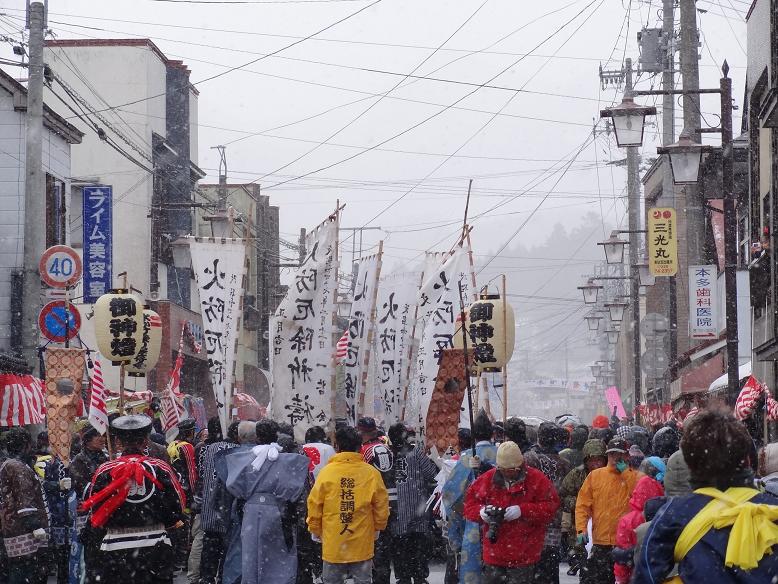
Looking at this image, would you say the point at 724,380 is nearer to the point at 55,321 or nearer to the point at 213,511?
the point at 55,321

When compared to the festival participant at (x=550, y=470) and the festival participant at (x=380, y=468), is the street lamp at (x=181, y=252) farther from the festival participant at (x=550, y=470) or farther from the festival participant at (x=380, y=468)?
the festival participant at (x=380, y=468)

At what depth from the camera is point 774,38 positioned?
16.5 meters

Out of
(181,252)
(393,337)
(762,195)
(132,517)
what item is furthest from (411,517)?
(181,252)

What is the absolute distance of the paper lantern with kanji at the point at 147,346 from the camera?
2319 centimetres

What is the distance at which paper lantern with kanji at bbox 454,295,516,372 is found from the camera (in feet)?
62.5

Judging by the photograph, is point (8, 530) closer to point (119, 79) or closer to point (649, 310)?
point (119, 79)

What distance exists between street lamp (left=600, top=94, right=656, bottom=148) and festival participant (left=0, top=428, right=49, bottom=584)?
30.4 ft

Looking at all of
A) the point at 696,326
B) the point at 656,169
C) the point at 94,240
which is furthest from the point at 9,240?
the point at 656,169

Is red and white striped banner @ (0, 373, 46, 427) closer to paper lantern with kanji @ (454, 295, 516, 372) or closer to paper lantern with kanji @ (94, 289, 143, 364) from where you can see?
paper lantern with kanji @ (94, 289, 143, 364)

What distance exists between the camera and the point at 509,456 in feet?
32.5

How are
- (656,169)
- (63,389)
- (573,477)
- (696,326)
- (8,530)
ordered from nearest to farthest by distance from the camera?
(8,530), (573,477), (63,389), (696,326), (656,169)

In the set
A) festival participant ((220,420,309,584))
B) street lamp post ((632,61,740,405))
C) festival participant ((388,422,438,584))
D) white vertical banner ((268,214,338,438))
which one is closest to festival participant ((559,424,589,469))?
street lamp post ((632,61,740,405))

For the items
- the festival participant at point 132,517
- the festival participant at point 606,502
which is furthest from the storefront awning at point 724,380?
the festival participant at point 132,517

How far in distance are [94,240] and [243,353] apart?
23.9 meters
